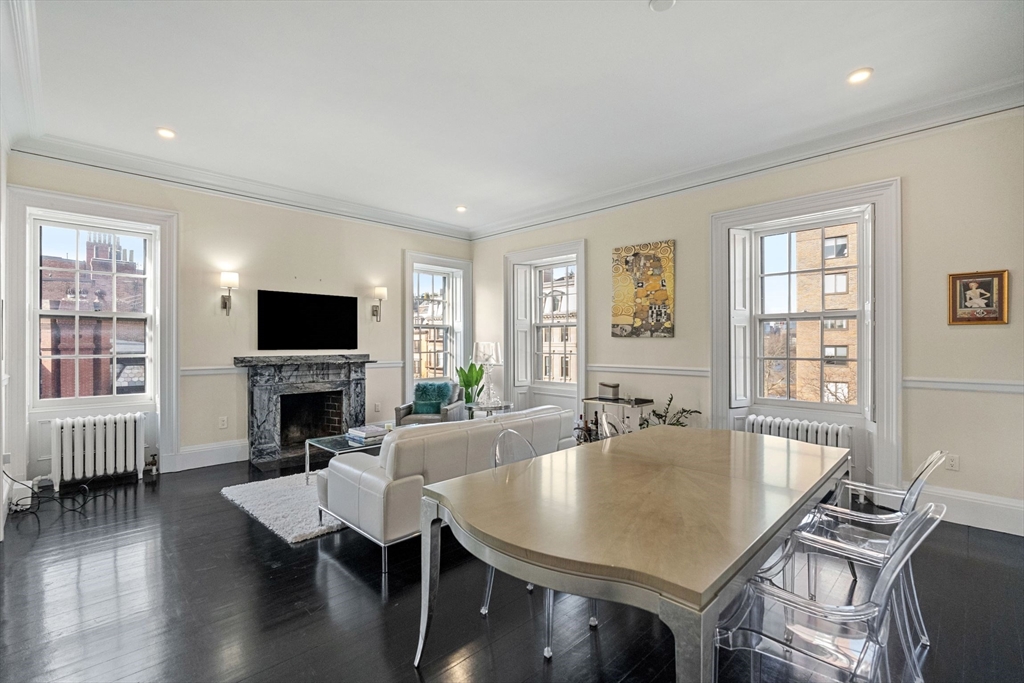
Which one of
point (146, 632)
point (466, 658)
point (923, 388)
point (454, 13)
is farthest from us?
point (923, 388)

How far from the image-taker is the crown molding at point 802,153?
3211 mm

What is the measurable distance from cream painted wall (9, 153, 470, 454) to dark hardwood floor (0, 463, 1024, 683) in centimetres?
184

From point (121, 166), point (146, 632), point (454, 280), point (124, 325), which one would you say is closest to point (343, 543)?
point (146, 632)

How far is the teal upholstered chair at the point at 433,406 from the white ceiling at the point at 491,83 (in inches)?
93.9

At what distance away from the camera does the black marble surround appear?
16.4 ft

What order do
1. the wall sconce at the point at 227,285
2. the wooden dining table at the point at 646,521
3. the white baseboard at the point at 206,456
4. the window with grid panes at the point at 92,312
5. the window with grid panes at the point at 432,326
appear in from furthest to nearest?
the window with grid panes at the point at 432,326 → the wall sconce at the point at 227,285 → the white baseboard at the point at 206,456 → the window with grid panes at the point at 92,312 → the wooden dining table at the point at 646,521

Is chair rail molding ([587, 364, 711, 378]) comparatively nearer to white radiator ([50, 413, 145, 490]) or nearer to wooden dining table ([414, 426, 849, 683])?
wooden dining table ([414, 426, 849, 683])

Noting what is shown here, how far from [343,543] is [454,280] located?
4.57 metres

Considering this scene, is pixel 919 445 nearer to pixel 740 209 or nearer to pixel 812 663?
pixel 740 209

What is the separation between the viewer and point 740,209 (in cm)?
441

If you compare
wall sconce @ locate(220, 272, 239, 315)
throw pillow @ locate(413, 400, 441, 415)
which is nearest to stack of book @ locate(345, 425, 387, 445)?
throw pillow @ locate(413, 400, 441, 415)

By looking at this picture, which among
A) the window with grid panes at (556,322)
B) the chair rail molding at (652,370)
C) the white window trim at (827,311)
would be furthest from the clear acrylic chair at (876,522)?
the window with grid panes at (556,322)

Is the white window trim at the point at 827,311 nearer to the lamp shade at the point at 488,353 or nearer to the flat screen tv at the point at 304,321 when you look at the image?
the lamp shade at the point at 488,353

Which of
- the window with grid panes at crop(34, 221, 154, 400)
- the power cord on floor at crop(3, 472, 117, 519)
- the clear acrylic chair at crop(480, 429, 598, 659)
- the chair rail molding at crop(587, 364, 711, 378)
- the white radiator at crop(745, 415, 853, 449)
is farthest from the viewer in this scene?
the chair rail molding at crop(587, 364, 711, 378)
